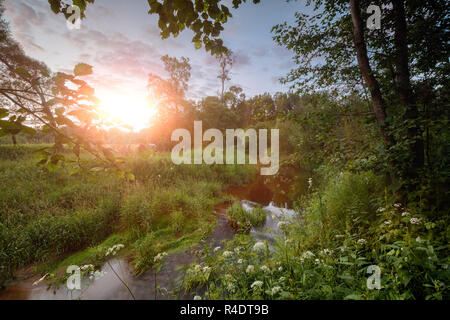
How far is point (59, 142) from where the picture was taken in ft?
4.21

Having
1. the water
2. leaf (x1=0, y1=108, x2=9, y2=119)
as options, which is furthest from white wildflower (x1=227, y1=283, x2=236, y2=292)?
leaf (x1=0, y1=108, x2=9, y2=119)

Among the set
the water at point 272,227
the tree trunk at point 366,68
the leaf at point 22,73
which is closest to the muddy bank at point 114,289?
the water at point 272,227

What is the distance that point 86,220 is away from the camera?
556 cm

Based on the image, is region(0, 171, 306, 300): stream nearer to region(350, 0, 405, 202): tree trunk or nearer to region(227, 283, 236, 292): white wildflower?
region(227, 283, 236, 292): white wildflower

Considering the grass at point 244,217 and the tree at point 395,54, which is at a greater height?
the tree at point 395,54

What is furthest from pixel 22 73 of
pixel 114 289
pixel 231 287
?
pixel 114 289

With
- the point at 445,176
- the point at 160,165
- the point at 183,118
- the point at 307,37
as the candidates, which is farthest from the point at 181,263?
the point at 183,118

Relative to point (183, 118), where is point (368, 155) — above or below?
below

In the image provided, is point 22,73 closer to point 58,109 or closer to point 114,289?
point 58,109

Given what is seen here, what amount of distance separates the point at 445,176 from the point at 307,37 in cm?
399

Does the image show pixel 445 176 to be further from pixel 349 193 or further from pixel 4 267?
pixel 4 267

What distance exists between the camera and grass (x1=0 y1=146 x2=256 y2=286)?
4547 millimetres

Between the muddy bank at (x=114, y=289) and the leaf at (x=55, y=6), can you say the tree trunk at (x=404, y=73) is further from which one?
the leaf at (x=55, y=6)

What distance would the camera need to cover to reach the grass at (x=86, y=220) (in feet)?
14.9
